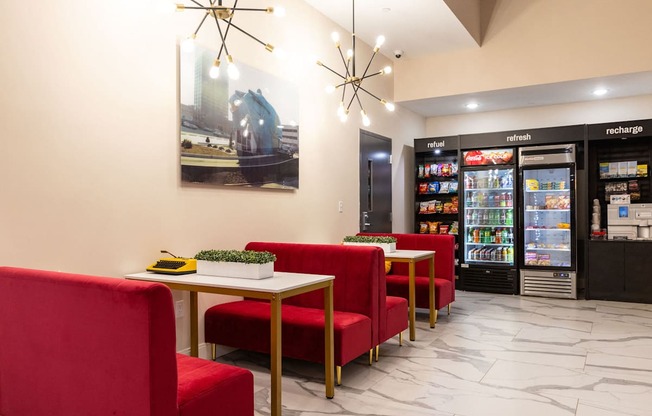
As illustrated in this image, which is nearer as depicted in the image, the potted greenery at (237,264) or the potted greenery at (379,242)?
the potted greenery at (237,264)

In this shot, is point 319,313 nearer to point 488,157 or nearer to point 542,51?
point 488,157

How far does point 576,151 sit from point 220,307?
5.31m

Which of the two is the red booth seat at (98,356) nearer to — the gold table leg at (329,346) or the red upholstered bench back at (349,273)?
the gold table leg at (329,346)

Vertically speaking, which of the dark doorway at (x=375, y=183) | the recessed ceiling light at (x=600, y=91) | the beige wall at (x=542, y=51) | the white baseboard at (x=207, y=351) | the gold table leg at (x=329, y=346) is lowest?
the white baseboard at (x=207, y=351)

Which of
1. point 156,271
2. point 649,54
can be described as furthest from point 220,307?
point 649,54

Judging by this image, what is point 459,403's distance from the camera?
2988 millimetres

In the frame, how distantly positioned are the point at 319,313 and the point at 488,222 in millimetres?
4450

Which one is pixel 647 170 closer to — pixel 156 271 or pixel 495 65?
pixel 495 65

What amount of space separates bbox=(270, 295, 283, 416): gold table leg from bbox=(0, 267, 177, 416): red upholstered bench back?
0.80 meters

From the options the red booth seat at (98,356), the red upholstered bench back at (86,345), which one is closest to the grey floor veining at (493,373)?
the red booth seat at (98,356)

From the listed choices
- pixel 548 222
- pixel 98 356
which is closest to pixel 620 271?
pixel 548 222

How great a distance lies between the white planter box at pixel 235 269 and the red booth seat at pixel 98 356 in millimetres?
734

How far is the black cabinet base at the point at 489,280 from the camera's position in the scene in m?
6.91

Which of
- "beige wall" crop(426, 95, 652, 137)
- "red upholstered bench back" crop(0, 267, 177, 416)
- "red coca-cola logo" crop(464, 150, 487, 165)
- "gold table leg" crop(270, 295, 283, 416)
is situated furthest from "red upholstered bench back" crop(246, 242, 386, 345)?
"beige wall" crop(426, 95, 652, 137)
